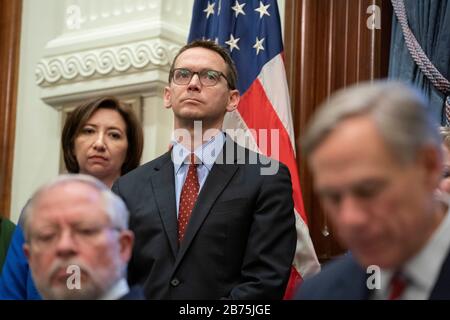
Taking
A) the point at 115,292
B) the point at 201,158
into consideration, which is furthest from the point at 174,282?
the point at 115,292

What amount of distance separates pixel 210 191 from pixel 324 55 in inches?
72.9

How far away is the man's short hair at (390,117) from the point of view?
184 centimetres

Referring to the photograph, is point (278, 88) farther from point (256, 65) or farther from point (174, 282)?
point (174, 282)

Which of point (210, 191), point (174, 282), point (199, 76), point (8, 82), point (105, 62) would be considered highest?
point (105, 62)

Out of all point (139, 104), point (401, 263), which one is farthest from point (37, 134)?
point (401, 263)

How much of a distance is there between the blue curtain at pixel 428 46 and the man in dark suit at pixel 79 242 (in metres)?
2.66

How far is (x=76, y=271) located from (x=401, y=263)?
Answer: 79 cm

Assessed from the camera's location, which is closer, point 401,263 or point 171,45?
point 401,263

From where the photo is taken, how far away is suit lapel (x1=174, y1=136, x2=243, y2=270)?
3.57 metres

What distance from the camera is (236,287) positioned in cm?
346

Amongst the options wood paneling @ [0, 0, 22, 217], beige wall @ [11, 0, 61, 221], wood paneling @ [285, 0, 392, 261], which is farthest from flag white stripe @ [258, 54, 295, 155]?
wood paneling @ [0, 0, 22, 217]

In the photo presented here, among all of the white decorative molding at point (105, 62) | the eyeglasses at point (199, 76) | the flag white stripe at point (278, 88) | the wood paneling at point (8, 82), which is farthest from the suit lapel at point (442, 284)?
the wood paneling at point (8, 82)

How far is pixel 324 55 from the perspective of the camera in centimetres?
530

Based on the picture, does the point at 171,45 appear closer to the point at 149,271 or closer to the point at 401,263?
the point at 149,271
